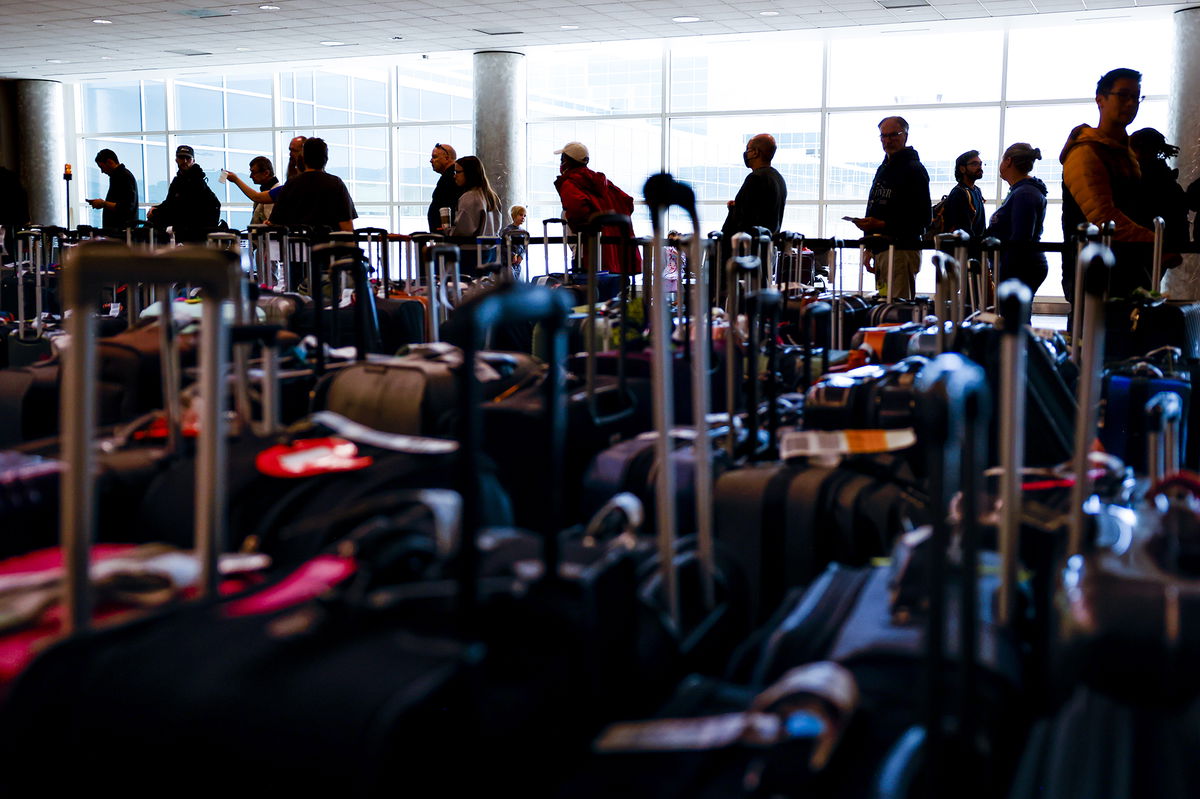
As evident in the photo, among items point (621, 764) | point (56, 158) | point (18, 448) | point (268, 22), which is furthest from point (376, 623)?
point (56, 158)

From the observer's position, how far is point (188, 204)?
23.2 ft

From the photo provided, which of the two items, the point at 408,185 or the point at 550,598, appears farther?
the point at 408,185

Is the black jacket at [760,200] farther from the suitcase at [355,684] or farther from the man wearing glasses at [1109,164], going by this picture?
the suitcase at [355,684]

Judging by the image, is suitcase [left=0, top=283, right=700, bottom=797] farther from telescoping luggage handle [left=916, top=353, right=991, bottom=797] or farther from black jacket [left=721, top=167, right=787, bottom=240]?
black jacket [left=721, top=167, right=787, bottom=240]

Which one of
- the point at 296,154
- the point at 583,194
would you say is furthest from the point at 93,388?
the point at 296,154

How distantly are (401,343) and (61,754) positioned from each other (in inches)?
156

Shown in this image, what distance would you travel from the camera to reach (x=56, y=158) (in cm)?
1794

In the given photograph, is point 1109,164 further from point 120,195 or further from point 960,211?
point 120,195

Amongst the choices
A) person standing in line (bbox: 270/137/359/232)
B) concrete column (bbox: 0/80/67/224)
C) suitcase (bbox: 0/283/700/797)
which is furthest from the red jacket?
concrete column (bbox: 0/80/67/224)

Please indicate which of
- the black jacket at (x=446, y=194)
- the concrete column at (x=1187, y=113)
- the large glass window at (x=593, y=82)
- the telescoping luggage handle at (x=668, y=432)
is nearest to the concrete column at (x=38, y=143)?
the large glass window at (x=593, y=82)

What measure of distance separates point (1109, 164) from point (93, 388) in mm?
4033

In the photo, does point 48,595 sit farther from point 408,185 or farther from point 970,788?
point 408,185

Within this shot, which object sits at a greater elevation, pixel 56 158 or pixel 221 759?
pixel 56 158

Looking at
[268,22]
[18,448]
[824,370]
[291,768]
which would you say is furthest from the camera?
[268,22]
